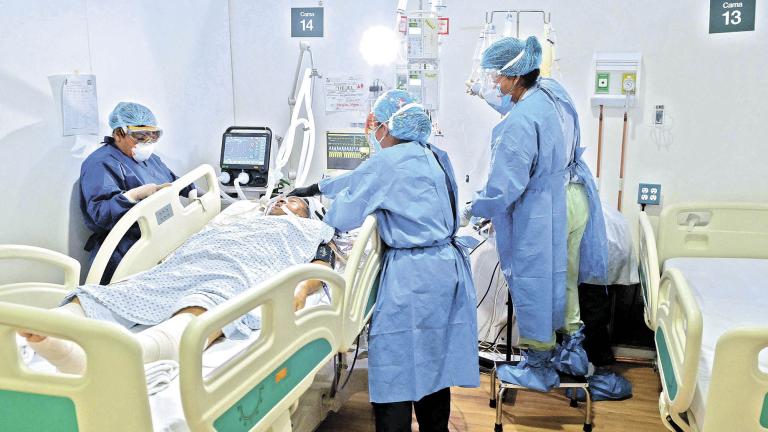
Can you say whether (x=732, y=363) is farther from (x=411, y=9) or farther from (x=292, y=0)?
(x=292, y=0)

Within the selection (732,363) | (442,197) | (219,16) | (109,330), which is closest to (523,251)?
(442,197)

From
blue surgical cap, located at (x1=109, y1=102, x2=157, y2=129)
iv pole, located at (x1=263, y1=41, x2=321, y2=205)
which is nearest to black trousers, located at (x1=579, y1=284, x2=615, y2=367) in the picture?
iv pole, located at (x1=263, y1=41, x2=321, y2=205)

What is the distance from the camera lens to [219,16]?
12.5 feet

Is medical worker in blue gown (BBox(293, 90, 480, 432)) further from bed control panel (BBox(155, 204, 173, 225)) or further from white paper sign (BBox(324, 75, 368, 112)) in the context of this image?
white paper sign (BBox(324, 75, 368, 112))

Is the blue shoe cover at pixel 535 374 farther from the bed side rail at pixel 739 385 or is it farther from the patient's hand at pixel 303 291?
the bed side rail at pixel 739 385

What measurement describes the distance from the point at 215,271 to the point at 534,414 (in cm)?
165

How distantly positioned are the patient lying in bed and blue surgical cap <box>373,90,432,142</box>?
54cm

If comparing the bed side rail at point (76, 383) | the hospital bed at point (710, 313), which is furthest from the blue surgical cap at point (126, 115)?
the hospital bed at point (710, 313)

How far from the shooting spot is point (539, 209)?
2717mm

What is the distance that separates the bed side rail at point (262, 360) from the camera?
4.32 feet

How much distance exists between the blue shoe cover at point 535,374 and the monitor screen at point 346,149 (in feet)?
4.81

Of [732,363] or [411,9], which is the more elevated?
[411,9]

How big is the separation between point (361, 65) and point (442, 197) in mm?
1603

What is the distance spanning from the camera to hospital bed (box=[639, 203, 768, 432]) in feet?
5.15
